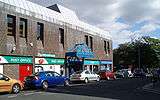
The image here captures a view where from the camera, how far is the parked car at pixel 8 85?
2047 cm

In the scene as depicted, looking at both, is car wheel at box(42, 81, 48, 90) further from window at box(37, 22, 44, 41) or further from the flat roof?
window at box(37, 22, 44, 41)

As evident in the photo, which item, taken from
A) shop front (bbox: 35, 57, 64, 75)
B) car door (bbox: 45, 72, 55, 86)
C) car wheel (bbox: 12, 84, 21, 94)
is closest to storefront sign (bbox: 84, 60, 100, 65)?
shop front (bbox: 35, 57, 64, 75)

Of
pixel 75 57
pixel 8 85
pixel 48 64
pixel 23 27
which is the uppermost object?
pixel 23 27

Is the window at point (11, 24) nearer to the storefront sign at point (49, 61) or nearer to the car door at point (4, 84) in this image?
the storefront sign at point (49, 61)

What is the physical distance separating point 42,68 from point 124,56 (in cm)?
6420

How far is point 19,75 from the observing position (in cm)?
3228

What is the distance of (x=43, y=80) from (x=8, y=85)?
5080 mm

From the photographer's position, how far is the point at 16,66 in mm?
31875

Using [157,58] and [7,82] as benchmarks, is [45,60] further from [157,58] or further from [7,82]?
[157,58]

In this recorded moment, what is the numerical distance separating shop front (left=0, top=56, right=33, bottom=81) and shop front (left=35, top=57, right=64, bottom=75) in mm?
1251

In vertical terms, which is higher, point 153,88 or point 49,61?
point 49,61

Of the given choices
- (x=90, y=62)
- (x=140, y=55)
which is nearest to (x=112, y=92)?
(x=90, y=62)

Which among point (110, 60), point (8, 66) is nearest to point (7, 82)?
point (8, 66)

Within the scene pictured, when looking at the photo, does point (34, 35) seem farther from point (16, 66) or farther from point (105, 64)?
point (105, 64)
